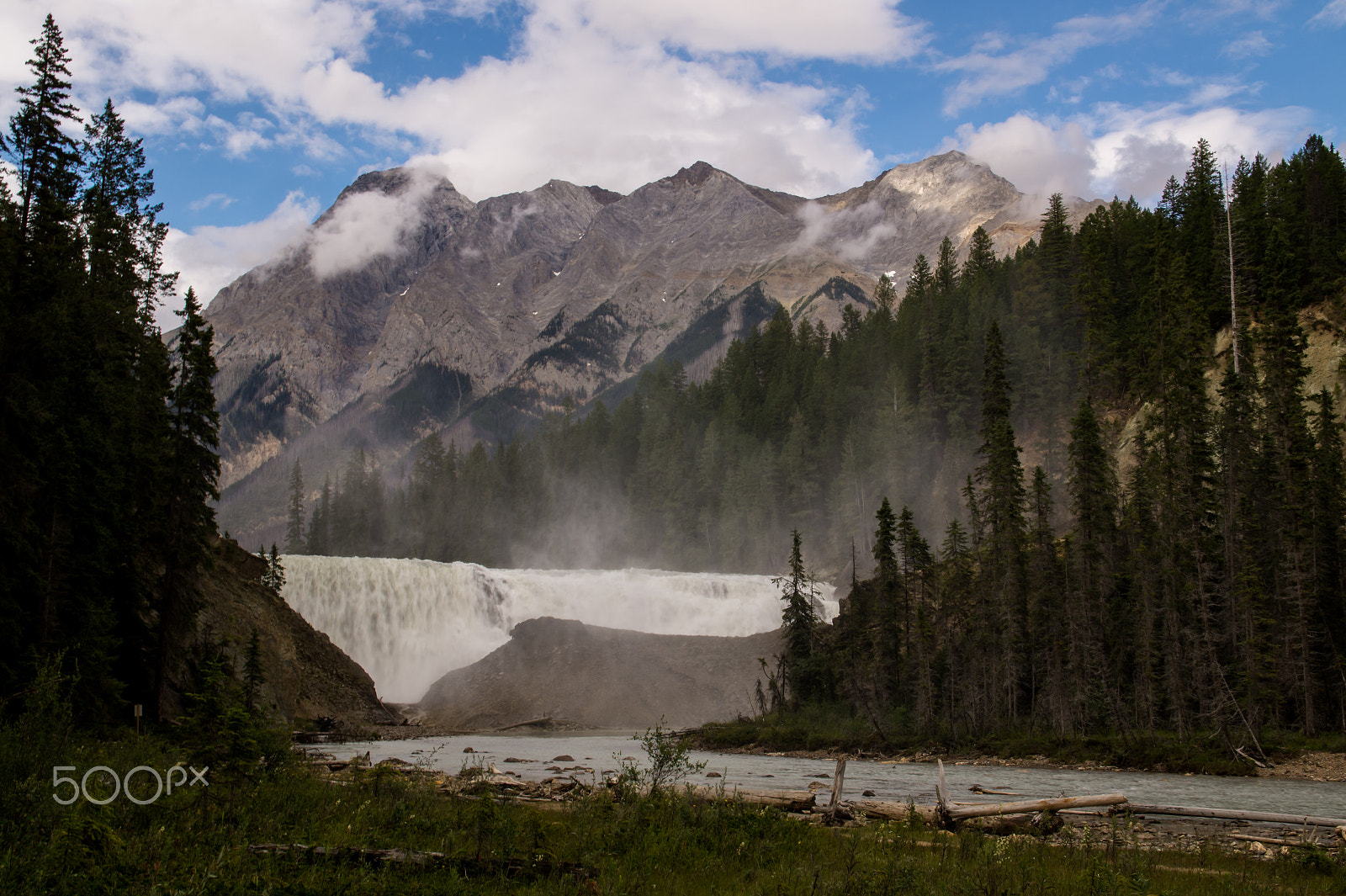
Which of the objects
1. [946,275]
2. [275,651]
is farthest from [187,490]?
[946,275]

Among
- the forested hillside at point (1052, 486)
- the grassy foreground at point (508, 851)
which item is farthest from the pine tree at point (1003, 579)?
the grassy foreground at point (508, 851)

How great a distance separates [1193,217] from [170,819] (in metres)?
86.7

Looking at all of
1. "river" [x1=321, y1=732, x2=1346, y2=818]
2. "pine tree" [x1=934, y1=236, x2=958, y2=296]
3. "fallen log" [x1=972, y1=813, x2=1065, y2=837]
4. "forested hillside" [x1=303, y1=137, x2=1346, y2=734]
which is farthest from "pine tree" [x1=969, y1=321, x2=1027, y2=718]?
"pine tree" [x1=934, y1=236, x2=958, y2=296]

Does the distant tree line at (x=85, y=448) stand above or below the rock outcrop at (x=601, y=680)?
above

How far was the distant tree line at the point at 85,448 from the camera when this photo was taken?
23609 mm

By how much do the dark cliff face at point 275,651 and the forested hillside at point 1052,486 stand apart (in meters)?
28.5

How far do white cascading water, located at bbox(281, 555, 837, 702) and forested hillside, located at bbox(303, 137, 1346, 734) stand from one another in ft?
48.8

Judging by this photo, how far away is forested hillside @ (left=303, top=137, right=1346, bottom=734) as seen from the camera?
43.0 m

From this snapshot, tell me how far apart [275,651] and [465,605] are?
119 ft

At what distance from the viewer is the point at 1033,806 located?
1445 cm

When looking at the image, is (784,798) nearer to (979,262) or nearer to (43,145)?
(43,145)

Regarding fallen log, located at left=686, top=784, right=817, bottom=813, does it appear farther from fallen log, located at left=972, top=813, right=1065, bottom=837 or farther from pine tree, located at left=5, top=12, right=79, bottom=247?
pine tree, located at left=5, top=12, right=79, bottom=247

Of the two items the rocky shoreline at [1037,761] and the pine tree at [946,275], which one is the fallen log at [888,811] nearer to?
the rocky shoreline at [1037,761]

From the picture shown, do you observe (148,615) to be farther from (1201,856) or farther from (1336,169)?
(1336,169)
